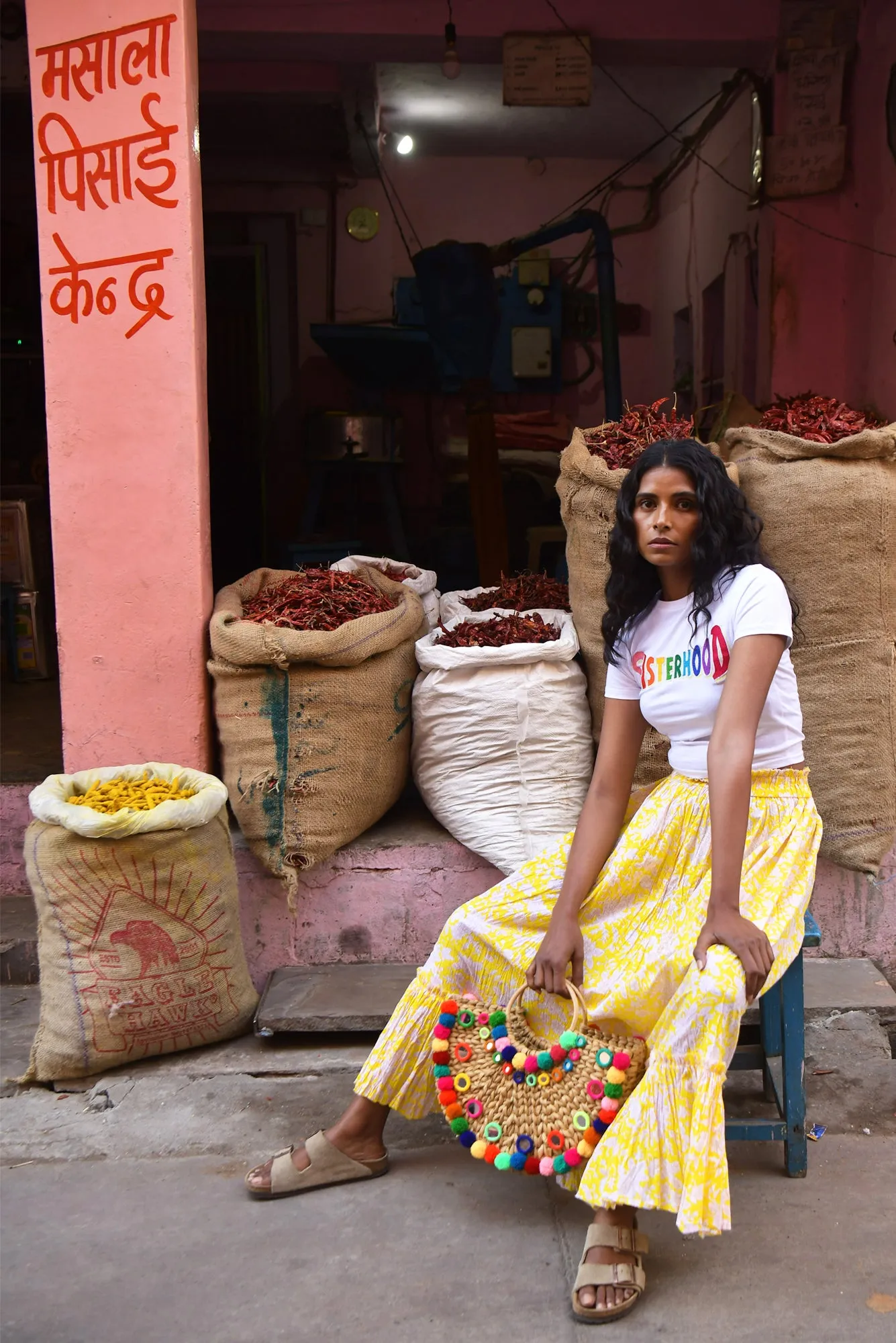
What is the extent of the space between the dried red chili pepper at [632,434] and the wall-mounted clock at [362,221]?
5.17 m

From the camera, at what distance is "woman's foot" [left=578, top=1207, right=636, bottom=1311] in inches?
79.8

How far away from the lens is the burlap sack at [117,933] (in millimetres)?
2863

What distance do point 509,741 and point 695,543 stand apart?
3.56 ft

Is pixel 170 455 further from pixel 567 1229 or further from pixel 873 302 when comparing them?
pixel 873 302

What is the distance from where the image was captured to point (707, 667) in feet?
7.63

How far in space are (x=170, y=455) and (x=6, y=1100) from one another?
66.1 inches

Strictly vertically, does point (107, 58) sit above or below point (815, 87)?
below

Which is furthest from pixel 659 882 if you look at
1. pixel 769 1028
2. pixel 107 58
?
pixel 107 58

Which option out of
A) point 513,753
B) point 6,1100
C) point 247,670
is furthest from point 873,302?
point 6,1100

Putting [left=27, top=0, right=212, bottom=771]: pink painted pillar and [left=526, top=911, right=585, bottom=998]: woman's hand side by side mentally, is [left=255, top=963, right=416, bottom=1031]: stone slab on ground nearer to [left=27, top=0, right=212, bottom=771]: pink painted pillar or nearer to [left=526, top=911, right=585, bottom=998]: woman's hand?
[left=27, top=0, right=212, bottom=771]: pink painted pillar

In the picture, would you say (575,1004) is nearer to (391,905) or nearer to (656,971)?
(656,971)

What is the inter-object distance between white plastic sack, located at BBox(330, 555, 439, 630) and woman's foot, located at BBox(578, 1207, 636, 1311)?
6.29 feet

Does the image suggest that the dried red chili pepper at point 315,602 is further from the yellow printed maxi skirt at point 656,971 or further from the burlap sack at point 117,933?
the yellow printed maxi skirt at point 656,971

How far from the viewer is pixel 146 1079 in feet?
9.62
